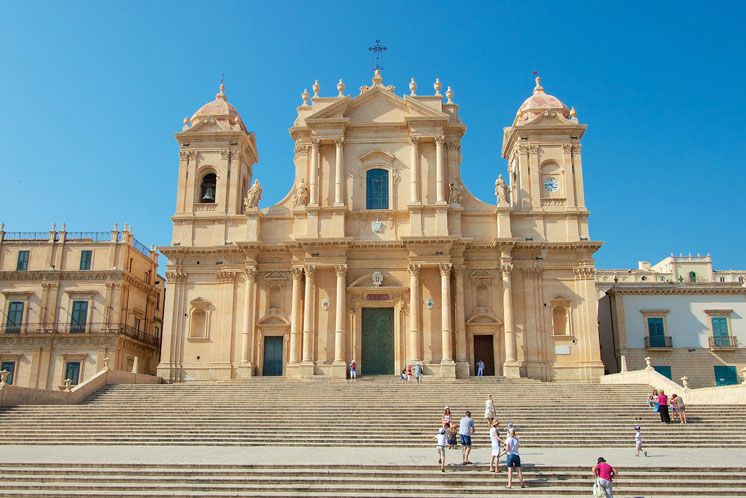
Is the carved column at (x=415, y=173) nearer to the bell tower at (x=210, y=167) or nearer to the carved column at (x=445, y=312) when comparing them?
the carved column at (x=445, y=312)

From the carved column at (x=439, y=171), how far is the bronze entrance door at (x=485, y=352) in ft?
23.6

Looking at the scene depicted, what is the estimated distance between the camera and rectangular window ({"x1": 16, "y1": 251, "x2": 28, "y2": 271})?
1617 inches

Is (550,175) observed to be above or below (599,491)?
above

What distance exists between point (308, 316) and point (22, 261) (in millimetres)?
18644

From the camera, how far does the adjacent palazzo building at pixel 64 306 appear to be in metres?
39.5

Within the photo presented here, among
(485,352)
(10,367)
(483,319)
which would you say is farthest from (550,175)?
(10,367)

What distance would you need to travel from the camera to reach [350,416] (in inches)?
955

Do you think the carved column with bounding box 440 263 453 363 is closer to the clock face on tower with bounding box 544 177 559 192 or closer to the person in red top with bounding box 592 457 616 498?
the clock face on tower with bounding box 544 177 559 192

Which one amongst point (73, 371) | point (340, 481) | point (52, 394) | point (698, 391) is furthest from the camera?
point (73, 371)

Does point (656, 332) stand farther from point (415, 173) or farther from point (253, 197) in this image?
point (253, 197)

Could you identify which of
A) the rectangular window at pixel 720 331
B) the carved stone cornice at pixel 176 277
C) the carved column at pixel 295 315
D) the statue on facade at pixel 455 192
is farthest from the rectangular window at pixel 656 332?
the carved stone cornice at pixel 176 277

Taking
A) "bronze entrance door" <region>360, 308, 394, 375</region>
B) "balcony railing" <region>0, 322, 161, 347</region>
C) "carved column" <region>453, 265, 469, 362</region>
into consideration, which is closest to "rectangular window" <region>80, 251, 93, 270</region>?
"balcony railing" <region>0, 322, 161, 347</region>

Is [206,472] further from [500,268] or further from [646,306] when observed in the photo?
[646,306]

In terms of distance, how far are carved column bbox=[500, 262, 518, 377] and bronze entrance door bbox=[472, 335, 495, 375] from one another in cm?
112
